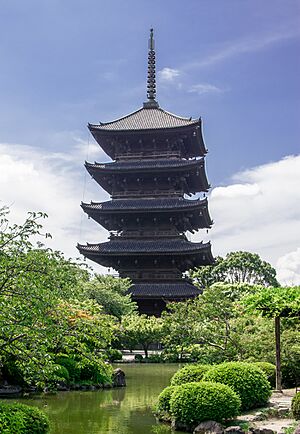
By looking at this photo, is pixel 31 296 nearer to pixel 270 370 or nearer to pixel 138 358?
pixel 270 370

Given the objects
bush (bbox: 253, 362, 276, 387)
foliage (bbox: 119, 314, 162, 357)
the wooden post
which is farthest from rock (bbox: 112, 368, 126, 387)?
foliage (bbox: 119, 314, 162, 357)

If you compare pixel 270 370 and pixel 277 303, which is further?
pixel 270 370

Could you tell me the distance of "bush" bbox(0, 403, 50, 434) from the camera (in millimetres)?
8727

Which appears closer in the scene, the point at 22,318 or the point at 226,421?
the point at 22,318

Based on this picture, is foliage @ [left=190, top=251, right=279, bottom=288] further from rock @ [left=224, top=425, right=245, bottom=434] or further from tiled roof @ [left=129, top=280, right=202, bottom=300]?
rock @ [left=224, top=425, right=245, bottom=434]

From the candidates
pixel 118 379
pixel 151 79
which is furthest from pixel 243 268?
pixel 118 379

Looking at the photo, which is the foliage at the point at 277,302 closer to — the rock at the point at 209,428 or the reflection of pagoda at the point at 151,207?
the rock at the point at 209,428

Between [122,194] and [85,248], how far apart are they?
5.04 metres

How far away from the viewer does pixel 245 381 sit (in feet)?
41.1

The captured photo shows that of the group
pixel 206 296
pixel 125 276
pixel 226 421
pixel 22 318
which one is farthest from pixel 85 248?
pixel 22 318

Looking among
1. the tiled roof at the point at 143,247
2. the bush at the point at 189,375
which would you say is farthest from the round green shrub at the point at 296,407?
the tiled roof at the point at 143,247

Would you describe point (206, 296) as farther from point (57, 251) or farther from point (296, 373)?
point (57, 251)

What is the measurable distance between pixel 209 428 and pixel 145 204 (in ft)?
97.2

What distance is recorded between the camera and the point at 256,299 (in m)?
14.0
